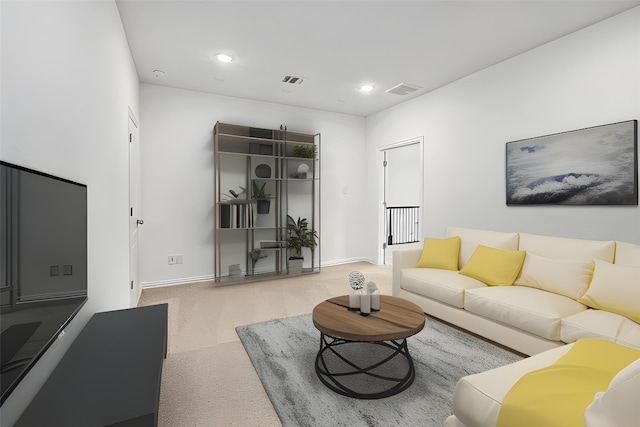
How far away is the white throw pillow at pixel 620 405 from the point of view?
0.81 meters

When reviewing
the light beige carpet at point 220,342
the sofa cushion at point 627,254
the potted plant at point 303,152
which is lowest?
the light beige carpet at point 220,342

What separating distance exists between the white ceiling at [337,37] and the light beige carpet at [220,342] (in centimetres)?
272

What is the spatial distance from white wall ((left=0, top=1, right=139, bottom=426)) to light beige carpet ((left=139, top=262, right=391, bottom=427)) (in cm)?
64

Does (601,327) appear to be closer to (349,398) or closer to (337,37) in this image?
(349,398)

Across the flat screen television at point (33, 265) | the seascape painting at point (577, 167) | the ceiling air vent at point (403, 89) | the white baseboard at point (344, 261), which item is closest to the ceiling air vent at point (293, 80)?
the ceiling air vent at point (403, 89)

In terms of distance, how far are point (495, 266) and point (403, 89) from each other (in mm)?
2777

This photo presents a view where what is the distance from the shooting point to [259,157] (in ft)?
15.5

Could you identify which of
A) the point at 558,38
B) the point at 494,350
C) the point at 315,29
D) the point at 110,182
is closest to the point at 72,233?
the point at 110,182

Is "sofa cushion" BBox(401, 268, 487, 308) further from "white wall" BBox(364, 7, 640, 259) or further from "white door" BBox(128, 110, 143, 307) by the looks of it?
"white door" BBox(128, 110, 143, 307)

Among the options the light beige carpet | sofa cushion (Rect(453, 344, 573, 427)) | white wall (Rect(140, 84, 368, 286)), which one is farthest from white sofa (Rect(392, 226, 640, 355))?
white wall (Rect(140, 84, 368, 286))

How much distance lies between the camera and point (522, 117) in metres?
3.32

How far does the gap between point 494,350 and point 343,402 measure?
134cm

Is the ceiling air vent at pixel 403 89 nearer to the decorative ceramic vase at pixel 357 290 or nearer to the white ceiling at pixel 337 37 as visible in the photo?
the white ceiling at pixel 337 37

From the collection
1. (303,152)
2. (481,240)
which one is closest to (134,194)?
(303,152)
